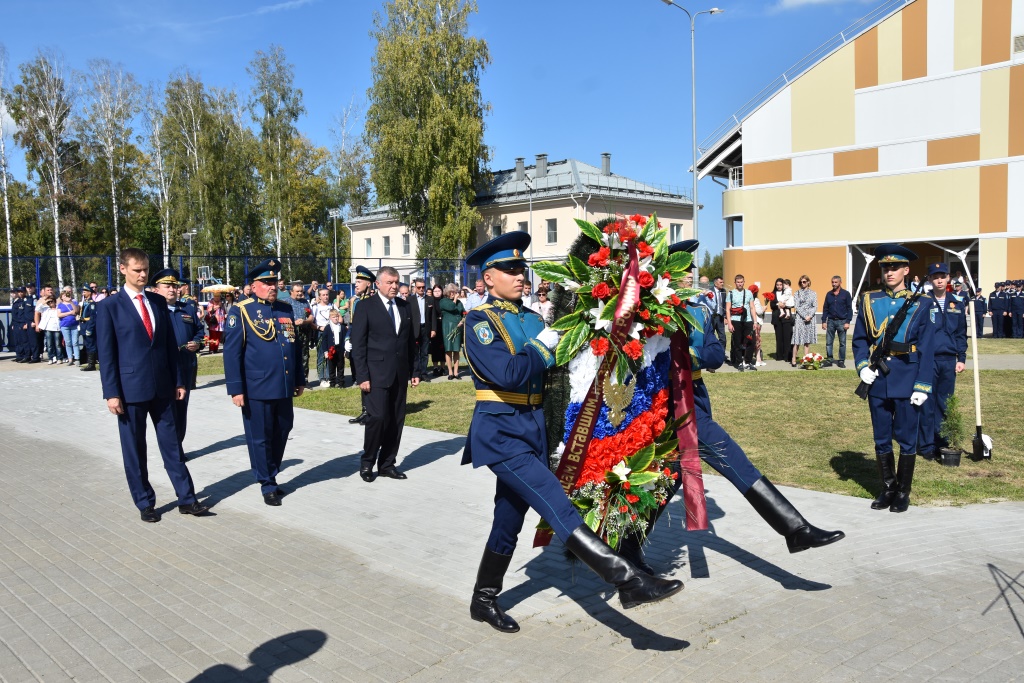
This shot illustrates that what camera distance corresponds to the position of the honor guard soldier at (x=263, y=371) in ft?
24.3

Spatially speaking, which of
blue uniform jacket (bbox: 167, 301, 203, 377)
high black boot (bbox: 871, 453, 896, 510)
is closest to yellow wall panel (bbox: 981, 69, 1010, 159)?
high black boot (bbox: 871, 453, 896, 510)

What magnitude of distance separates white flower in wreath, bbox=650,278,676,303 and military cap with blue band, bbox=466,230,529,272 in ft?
2.34

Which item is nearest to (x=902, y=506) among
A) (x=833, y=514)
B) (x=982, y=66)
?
(x=833, y=514)

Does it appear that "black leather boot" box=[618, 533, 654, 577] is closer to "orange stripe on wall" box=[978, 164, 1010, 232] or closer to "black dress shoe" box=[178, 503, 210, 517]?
"black dress shoe" box=[178, 503, 210, 517]

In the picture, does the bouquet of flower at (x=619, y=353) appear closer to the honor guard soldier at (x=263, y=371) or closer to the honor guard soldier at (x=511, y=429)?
the honor guard soldier at (x=511, y=429)

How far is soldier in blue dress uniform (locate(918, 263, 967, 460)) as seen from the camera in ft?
23.1

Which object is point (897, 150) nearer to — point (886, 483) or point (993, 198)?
point (993, 198)

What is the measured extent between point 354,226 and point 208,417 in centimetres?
5476

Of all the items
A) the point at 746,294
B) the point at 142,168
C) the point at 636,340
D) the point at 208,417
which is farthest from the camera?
the point at 142,168

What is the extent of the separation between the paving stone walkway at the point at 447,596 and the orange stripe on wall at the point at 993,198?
1273 inches

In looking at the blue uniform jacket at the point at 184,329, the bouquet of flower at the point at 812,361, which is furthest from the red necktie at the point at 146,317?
the bouquet of flower at the point at 812,361

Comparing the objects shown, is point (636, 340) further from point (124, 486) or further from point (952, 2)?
point (952, 2)

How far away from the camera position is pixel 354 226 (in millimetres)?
65688

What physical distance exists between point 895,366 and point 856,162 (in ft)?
109
